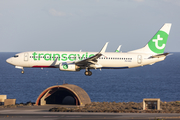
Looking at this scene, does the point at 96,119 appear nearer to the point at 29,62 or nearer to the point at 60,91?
the point at 29,62

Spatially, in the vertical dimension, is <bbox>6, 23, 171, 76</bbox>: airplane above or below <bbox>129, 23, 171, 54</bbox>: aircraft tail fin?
below

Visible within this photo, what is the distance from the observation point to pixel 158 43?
69.9 meters

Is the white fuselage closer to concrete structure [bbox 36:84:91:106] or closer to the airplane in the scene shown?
the airplane

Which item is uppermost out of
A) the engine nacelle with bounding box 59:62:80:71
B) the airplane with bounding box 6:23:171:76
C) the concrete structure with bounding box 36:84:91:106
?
the airplane with bounding box 6:23:171:76

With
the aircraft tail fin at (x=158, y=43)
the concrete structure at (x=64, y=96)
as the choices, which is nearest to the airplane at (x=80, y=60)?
the aircraft tail fin at (x=158, y=43)

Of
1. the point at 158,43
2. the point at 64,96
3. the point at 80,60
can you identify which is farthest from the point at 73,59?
the point at 158,43

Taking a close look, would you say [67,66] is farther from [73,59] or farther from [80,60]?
[80,60]

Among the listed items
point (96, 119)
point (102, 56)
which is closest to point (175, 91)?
point (102, 56)

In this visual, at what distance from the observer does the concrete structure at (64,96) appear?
236 ft

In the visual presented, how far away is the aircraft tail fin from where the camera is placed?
228 ft

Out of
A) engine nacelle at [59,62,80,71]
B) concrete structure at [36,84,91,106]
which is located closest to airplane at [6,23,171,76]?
engine nacelle at [59,62,80,71]

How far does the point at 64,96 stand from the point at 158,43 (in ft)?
93.3

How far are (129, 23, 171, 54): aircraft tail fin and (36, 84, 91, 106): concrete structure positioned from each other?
16765 millimetres

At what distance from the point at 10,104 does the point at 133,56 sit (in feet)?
110
